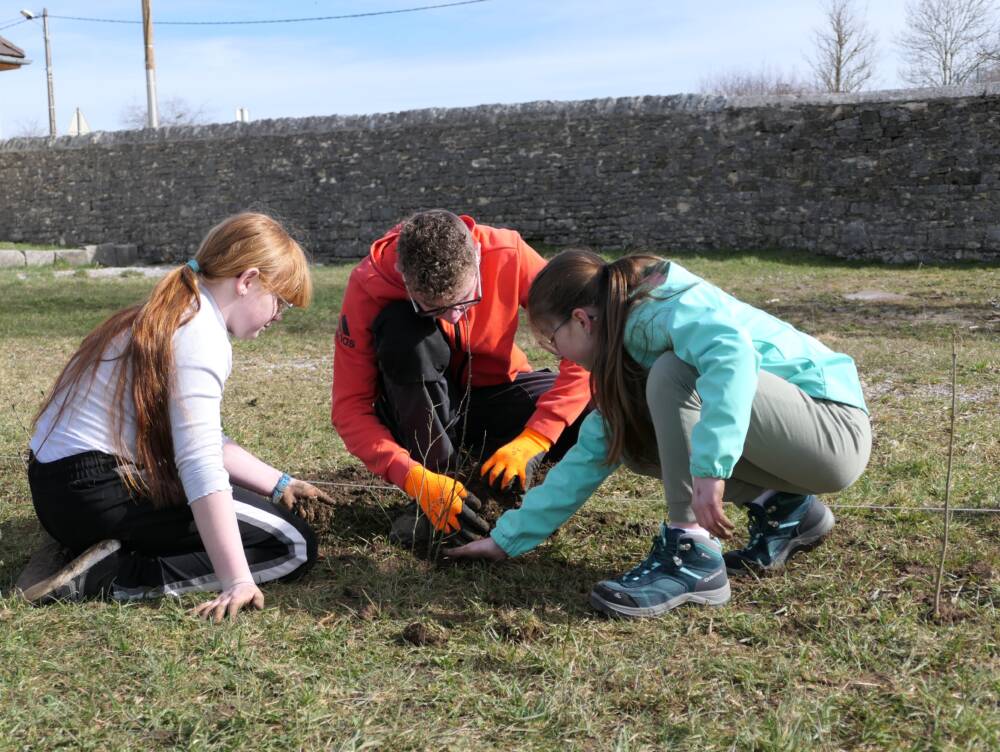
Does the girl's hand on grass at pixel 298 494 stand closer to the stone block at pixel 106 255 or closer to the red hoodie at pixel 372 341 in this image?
the red hoodie at pixel 372 341

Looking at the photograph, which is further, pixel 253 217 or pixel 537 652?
pixel 253 217

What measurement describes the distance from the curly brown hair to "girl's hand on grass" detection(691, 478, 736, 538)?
964 millimetres

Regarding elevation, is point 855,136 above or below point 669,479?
above

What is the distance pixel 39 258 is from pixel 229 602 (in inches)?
609

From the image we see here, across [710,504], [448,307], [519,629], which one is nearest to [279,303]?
[448,307]

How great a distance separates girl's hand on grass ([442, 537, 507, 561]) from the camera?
285cm

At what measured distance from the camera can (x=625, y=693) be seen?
2070mm

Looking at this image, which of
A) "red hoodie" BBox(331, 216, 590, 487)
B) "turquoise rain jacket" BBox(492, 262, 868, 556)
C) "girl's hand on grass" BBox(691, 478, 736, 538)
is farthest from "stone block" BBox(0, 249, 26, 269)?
"girl's hand on grass" BBox(691, 478, 736, 538)

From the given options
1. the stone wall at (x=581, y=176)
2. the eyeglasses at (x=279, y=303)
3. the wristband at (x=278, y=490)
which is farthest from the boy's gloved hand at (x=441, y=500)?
the stone wall at (x=581, y=176)

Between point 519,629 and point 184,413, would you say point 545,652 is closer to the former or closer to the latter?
point 519,629

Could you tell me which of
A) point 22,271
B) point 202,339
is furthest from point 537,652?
point 22,271

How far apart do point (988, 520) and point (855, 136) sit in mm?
11356

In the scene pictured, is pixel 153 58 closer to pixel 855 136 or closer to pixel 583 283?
pixel 855 136

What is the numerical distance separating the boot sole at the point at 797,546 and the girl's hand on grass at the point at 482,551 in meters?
0.67
